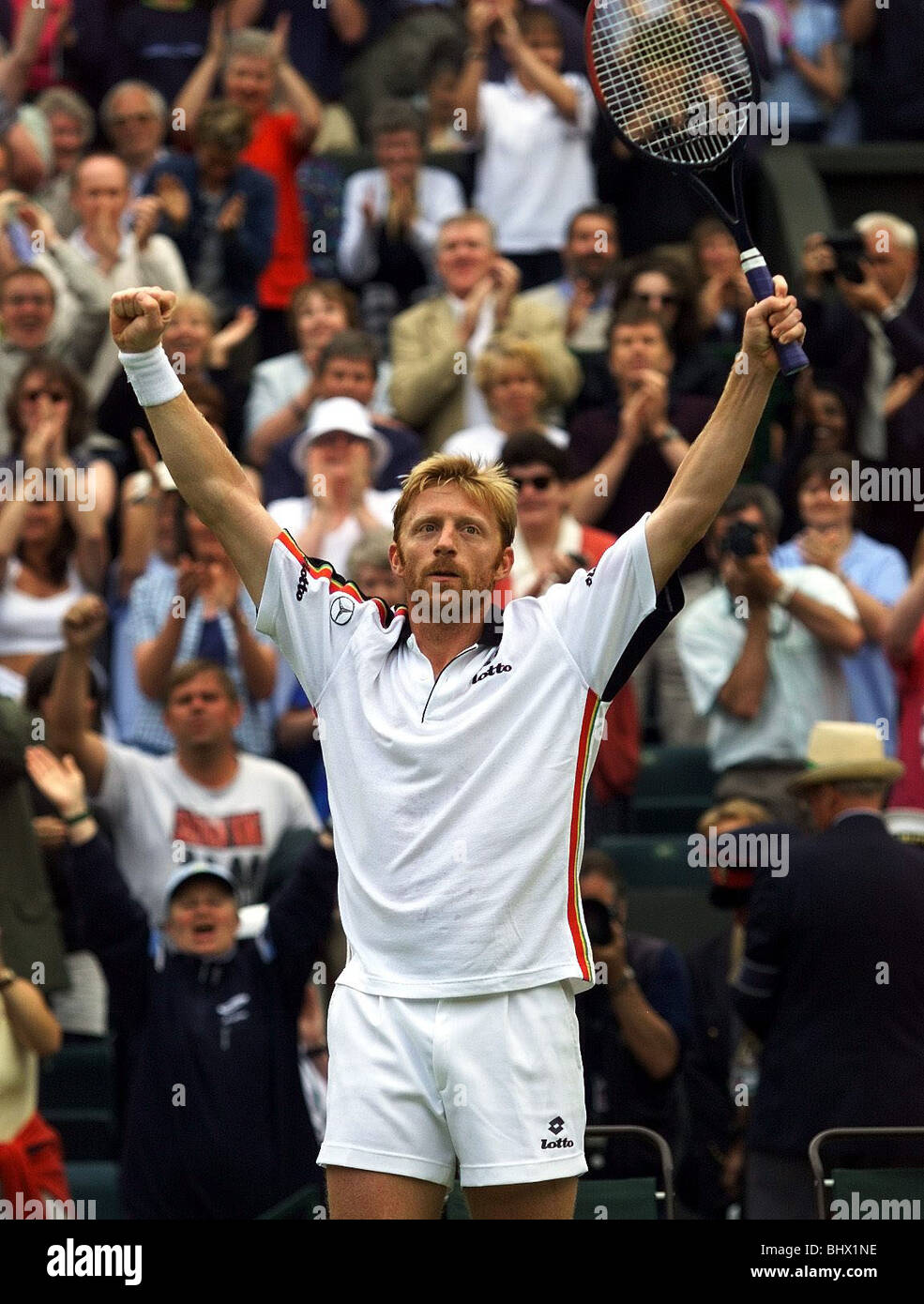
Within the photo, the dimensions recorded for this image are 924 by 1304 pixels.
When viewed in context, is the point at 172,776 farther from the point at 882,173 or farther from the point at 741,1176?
the point at 882,173

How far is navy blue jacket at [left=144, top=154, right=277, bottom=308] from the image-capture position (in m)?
10.1

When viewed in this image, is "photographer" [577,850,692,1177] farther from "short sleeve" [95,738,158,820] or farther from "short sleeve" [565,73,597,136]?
"short sleeve" [565,73,597,136]

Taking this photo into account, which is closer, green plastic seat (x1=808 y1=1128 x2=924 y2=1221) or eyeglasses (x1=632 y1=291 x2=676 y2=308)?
green plastic seat (x1=808 y1=1128 x2=924 y2=1221)

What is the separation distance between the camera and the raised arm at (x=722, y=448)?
162 inches

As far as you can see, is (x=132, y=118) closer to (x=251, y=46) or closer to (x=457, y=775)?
(x=251, y=46)

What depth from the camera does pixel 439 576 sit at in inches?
165

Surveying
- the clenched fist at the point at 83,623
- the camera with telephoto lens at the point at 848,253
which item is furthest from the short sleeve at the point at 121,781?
the camera with telephoto lens at the point at 848,253

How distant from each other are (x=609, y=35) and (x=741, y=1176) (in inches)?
132

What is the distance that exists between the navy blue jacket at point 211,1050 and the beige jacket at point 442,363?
3.10m

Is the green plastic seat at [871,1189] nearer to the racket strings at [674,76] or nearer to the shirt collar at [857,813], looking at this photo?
the shirt collar at [857,813]

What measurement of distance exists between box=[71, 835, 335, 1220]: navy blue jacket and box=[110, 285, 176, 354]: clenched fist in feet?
7.89

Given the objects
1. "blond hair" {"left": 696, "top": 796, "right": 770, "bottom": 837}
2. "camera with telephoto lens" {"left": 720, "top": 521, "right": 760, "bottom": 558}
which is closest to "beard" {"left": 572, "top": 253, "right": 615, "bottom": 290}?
"camera with telephoto lens" {"left": 720, "top": 521, "right": 760, "bottom": 558}

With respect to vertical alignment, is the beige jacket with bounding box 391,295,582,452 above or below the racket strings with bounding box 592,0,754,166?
above

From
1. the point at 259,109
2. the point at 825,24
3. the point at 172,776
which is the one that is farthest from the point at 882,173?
the point at 172,776
